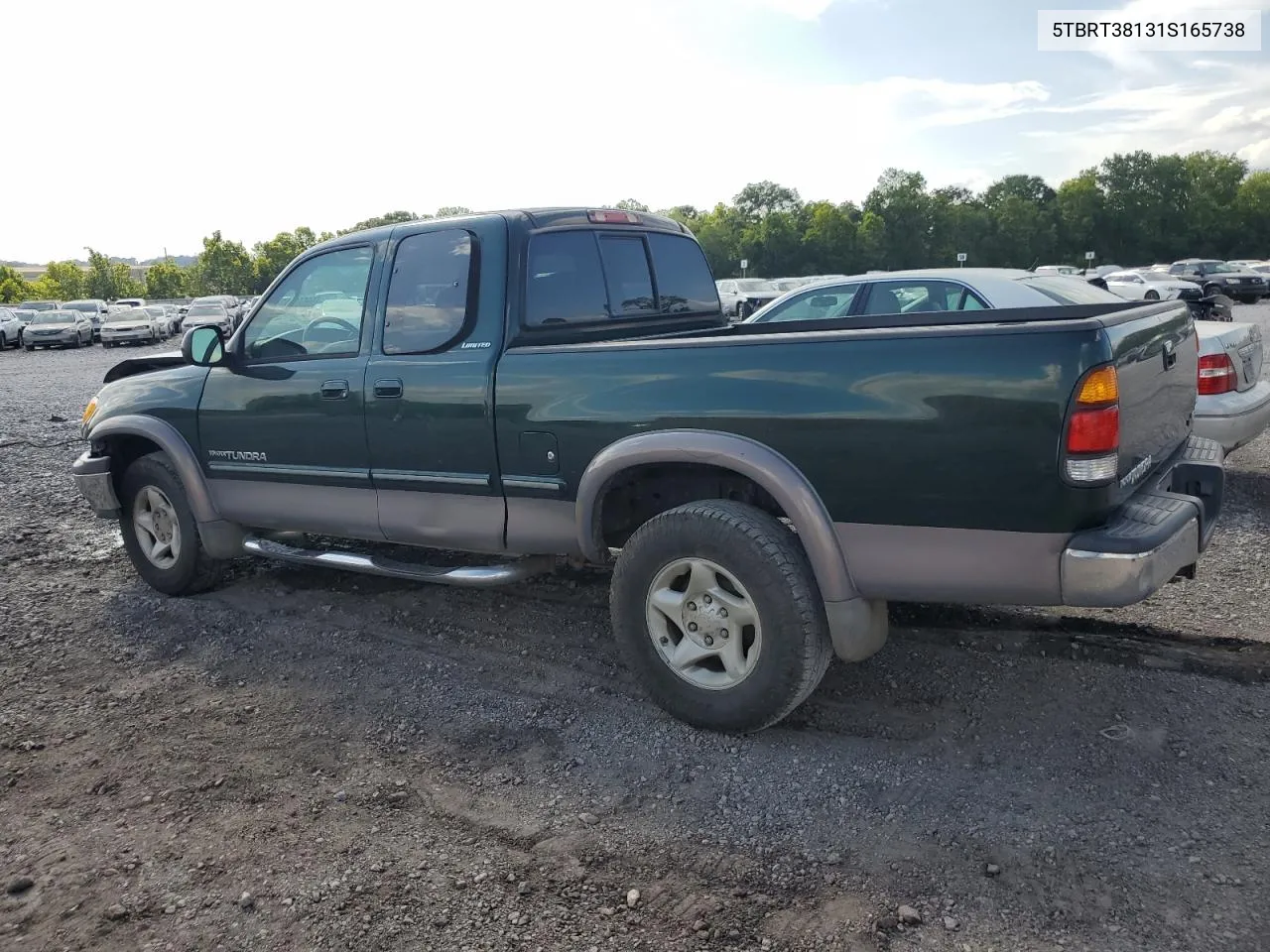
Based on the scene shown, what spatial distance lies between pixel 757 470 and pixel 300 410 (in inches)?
102

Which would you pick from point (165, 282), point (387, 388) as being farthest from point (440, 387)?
point (165, 282)

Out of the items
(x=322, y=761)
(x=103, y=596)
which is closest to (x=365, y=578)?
(x=103, y=596)

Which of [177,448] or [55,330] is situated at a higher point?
[55,330]

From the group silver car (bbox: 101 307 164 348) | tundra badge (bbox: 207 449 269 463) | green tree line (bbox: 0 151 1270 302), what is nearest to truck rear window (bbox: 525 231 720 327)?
tundra badge (bbox: 207 449 269 463)

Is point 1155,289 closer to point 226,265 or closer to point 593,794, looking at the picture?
point 593,794

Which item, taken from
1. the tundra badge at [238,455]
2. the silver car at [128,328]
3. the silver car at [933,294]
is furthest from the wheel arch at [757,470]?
the silver car at [128,328]

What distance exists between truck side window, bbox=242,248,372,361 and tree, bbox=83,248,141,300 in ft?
283

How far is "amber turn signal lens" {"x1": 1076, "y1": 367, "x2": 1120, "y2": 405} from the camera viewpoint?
2906mm

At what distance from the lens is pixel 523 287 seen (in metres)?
4.33

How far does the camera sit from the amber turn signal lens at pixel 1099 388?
9.53 ft

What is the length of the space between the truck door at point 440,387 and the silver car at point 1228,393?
458 cm

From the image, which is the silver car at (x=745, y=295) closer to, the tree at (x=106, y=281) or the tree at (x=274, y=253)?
the tree at (x=274, y=253)

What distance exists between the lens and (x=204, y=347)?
5.11 meters

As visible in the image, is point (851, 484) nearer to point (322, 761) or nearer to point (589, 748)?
point (589, 748)
